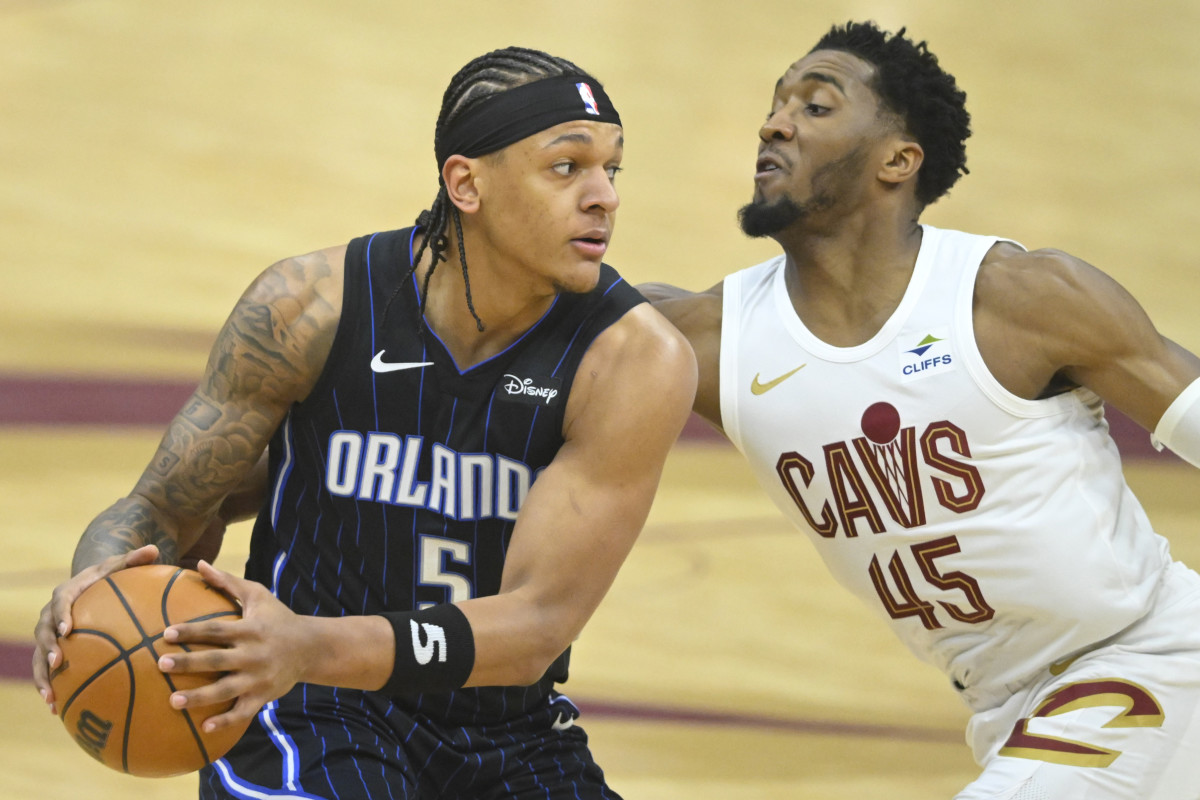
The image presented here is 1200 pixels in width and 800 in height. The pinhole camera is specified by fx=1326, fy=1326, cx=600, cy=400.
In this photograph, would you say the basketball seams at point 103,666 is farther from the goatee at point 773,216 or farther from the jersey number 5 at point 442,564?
the goatee at point 773,216

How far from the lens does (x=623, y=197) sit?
624cm

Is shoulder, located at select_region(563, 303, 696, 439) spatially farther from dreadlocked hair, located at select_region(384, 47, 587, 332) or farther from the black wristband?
the black wristband

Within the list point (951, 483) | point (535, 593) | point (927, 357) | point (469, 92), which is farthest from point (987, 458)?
point (469, 92)

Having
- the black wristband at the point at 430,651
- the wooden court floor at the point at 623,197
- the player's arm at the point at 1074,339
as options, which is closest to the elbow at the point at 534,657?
the black wristband at the point at 430,651

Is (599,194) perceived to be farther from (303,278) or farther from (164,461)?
(164,461)

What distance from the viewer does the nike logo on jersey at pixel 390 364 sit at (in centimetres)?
274

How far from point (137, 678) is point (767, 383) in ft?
5.68

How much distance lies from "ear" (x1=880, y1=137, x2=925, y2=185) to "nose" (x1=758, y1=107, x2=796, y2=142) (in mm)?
266

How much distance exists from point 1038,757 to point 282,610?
6.01 feet

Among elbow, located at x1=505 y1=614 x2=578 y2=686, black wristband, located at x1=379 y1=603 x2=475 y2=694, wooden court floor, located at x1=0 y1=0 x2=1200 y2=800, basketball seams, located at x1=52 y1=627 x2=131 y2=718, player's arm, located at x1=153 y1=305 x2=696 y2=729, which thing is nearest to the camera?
player's arm, located at x1=153 y1=305 x2=696 y2=729

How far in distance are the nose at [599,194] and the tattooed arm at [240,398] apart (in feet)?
1.82

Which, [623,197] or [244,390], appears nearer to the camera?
[244,390]

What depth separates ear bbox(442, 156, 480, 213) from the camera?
2727 millimetres

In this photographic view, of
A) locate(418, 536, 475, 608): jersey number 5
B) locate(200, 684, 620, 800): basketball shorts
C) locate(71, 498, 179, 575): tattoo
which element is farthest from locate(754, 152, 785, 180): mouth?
locate(71, 498, 179, 575): tattoo
